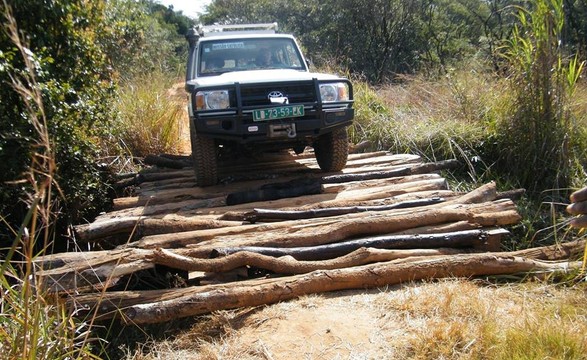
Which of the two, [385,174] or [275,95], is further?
[385,174]

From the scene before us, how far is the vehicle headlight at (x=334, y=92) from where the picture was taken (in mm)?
5402

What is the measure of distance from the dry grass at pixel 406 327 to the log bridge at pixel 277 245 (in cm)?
14

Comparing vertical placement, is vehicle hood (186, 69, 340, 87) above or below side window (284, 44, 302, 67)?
below

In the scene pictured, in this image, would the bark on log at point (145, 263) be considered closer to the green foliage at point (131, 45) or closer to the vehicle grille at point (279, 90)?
the vehicle grille at point (279, 90)

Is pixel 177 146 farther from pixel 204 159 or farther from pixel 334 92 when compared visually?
pixel 334 92

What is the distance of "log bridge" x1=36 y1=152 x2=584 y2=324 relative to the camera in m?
3.21

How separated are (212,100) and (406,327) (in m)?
3.05

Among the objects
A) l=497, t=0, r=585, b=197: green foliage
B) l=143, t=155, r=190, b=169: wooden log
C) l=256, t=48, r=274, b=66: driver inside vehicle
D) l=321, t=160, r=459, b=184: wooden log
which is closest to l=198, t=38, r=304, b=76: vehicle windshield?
l=256, t=48, r=274, b=66: driver inside vehicle

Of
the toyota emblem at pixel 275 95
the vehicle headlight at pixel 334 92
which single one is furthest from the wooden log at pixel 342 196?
the toyota emblem at pixel 275 95

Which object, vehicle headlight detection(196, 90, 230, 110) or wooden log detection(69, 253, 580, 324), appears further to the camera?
vehicle headlight detection(196, 90, 230, 110)

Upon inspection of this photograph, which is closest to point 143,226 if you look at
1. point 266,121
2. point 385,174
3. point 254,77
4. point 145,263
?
point 145,263

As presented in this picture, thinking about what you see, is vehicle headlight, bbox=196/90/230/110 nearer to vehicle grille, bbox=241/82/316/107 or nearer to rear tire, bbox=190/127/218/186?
vehicle grille, bbox=241/82/316/107

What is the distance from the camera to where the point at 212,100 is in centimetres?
507

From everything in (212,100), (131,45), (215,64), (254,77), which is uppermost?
(131,45)
